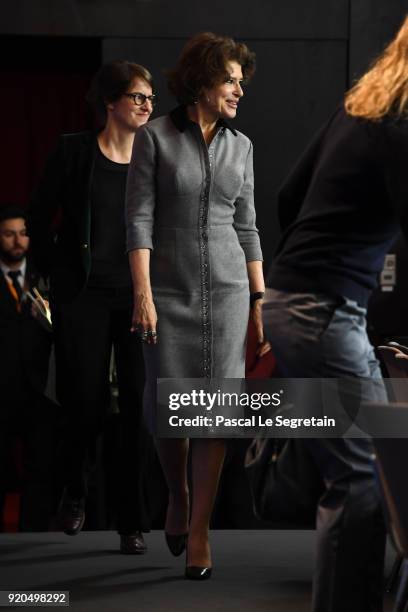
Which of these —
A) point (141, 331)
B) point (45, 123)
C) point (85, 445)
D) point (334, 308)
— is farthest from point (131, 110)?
point (45, 123)

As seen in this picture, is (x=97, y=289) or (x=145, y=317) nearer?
(x=145, y=317)

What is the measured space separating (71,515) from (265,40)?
339cm

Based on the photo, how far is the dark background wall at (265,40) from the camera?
6547 mm

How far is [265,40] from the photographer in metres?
6.68

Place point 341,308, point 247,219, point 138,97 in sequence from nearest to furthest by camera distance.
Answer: point 341,308, point 247,219, point 138,97

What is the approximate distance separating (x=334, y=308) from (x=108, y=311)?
74.7 inches

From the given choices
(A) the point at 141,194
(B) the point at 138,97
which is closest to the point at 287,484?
(A) the point at 141,194

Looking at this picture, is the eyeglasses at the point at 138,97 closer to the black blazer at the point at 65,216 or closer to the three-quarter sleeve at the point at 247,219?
the black blazer at the point at 65,216

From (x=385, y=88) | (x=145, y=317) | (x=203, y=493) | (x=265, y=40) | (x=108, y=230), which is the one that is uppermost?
(x=265, y=40)

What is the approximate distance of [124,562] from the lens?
3998 millimetres

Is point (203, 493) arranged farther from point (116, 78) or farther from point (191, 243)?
point (116, 78)
